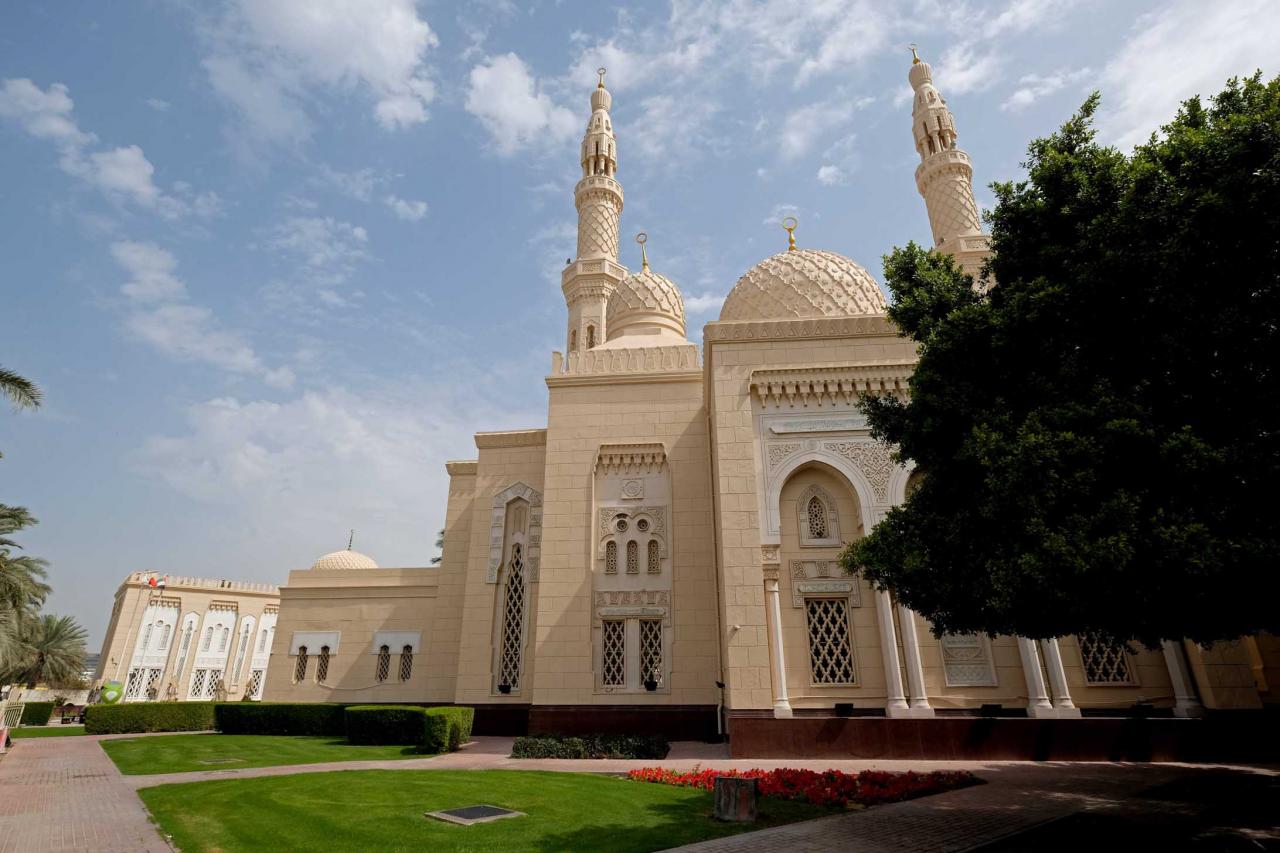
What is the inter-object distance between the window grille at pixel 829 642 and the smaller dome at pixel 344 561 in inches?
834

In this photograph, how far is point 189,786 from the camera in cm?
1001

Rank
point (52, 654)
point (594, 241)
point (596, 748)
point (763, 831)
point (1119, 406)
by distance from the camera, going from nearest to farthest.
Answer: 1. point (1119, 406)
2. point (763, 831)
3. point (596, 748)
4. point (594, 241)
5. point (52, 654)

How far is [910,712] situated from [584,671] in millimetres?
7780

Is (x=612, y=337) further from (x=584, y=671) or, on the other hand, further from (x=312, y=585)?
(x=312, y=585)

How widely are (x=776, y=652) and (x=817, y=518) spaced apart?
332cm

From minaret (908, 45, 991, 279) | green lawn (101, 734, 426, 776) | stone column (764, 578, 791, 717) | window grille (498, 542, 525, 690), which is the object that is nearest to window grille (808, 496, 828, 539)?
stone column (764, 578, 791, 717)

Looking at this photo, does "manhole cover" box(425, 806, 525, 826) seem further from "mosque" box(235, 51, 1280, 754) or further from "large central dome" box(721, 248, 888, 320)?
"large central dome" box(721, 248, 888, 320)

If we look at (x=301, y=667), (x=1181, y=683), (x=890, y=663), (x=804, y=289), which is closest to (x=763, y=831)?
(x=890, y=663)

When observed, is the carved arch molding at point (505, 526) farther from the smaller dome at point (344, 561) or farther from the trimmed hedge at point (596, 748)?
the smaller dome at point (344, 561)

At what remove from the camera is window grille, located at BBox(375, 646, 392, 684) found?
22006mm

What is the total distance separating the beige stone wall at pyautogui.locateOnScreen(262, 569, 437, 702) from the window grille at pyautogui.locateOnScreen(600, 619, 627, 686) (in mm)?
7533

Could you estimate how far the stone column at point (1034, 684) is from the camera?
1341 cm

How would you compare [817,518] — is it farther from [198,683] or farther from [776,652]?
[198,683]

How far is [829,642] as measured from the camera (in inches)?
572
